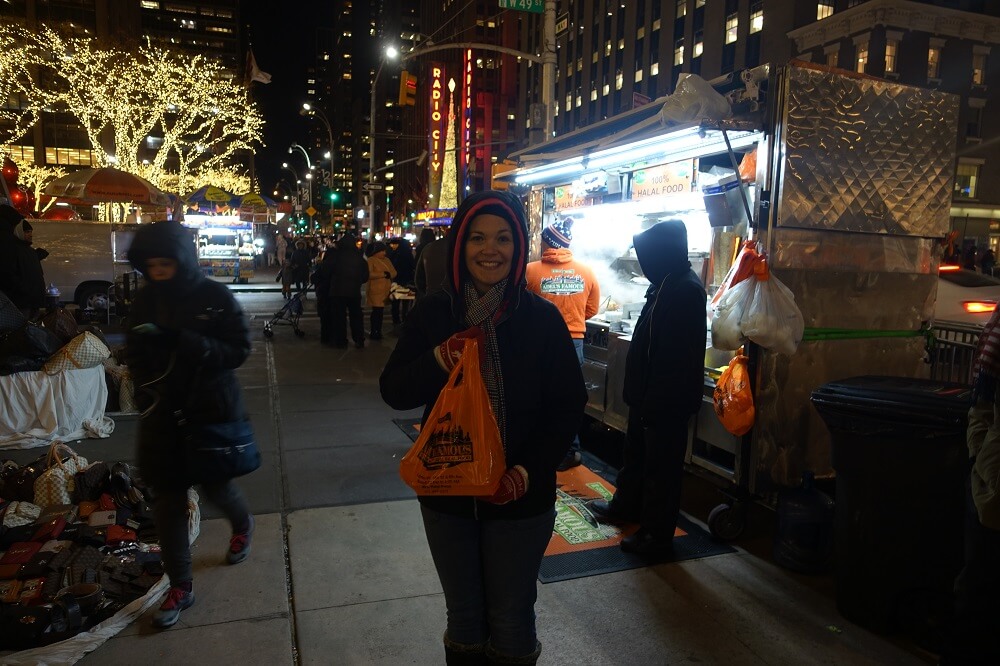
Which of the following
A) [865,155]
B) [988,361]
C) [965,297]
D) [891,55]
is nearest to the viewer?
[988,361]

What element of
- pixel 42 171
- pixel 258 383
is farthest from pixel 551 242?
pixel 42 171

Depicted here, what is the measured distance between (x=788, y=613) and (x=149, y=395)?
3390 millimetres

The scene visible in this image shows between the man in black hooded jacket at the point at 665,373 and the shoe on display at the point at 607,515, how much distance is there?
0.49 meters

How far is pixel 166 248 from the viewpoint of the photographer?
3045 mm

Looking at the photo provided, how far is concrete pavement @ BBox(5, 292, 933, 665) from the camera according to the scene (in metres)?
3.02

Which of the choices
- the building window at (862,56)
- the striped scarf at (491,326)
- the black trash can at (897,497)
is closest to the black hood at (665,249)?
the black trash can at (897,497)

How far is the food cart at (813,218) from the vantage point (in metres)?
4.19

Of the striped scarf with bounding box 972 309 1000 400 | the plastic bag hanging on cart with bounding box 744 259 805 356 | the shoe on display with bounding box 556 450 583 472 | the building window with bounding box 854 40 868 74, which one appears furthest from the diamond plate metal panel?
the building window with bounding box 854 40 868 74

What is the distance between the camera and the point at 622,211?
7.13 meters

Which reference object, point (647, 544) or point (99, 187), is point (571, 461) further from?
point (99, 187)

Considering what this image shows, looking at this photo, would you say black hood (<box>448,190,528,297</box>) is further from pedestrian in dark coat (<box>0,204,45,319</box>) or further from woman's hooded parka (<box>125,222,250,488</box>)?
pedestrian in dark coat (<box>0,204,45,319</box>)

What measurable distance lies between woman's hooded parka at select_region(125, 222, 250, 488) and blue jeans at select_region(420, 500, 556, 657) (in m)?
1.52

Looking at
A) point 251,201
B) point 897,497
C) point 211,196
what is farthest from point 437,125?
point 897,497

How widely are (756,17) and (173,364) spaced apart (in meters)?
41.1
